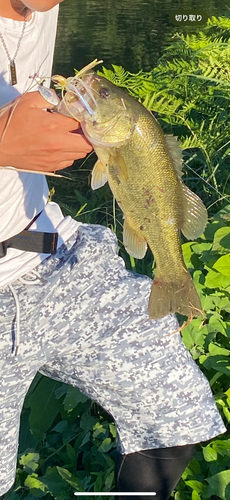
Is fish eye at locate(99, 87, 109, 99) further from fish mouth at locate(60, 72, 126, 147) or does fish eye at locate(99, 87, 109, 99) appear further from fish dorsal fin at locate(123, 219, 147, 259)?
fish dorsal fin at locate(123, 219, 147, 259)

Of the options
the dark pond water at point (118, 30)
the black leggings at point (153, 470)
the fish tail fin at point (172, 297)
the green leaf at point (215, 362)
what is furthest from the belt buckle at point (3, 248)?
the dark pond water at point (118, 30)

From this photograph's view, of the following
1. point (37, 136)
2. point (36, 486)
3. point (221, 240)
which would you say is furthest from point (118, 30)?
point (37, 136)

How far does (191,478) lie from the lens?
2.61 m

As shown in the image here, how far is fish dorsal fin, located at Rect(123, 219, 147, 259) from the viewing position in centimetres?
192

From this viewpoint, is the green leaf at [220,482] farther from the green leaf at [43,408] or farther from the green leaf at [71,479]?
the green leaf at [43,408]

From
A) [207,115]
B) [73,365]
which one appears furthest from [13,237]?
[207,115]

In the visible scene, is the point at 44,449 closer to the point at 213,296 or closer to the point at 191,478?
the point at 191,478

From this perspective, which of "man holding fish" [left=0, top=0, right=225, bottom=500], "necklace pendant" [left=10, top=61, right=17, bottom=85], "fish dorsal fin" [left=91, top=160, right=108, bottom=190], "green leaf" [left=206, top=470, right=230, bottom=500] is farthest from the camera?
"green leaf" [left=206, top=470, right=230, bottom=500]

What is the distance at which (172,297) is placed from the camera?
2.04 metres

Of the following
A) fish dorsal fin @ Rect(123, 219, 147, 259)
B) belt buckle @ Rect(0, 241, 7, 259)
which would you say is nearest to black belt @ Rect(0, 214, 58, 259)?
belt buckle @ Rect(0, 241, 7, 259)

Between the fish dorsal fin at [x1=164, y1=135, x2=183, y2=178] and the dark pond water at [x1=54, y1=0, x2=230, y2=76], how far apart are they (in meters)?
5.34

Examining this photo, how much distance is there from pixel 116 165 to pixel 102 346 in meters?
0.69

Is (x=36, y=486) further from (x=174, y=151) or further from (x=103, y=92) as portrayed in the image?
(x=103, y=92)

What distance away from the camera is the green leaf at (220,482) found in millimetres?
2383
